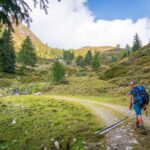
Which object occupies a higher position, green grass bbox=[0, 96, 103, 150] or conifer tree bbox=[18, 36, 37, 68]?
conifer tree bbox=[18, 36, 37, 68]

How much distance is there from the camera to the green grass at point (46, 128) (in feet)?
48.7

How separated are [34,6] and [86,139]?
6368 mm

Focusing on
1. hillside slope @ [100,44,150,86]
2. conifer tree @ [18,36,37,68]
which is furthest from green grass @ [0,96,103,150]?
conifer tree @ [18,36,37,68]

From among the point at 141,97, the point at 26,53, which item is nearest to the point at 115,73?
the point at 141,97

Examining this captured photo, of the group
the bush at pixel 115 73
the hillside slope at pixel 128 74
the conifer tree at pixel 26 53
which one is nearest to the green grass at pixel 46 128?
the hillside slope at pixel 128 74

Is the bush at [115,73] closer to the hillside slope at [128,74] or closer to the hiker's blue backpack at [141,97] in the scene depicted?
the hillside slope at [128,74]

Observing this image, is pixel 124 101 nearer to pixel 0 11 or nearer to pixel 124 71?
pixel 0 11

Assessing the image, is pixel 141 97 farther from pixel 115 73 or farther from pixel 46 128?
pixel 115 73

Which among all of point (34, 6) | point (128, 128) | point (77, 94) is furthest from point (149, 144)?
point (77, 94)

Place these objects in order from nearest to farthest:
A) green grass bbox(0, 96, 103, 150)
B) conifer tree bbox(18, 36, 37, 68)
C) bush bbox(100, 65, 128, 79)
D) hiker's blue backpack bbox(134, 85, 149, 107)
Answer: hiker's blue backpack bbox(134, 85, 149, 107)
green grass bbox(0, 96, 103, 150)
bush bbox(100, 65, 128, 79)
conifer tree bbox(18, 36, 37, 68)

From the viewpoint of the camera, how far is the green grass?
14857 mm

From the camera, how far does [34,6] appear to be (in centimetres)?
1440

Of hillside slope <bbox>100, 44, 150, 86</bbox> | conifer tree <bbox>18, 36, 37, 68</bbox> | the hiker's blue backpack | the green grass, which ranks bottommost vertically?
the green grass

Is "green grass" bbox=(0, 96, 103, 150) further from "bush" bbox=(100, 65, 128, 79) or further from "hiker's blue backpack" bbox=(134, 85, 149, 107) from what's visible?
"bush" bbox=(100, 65, 128, 79)
